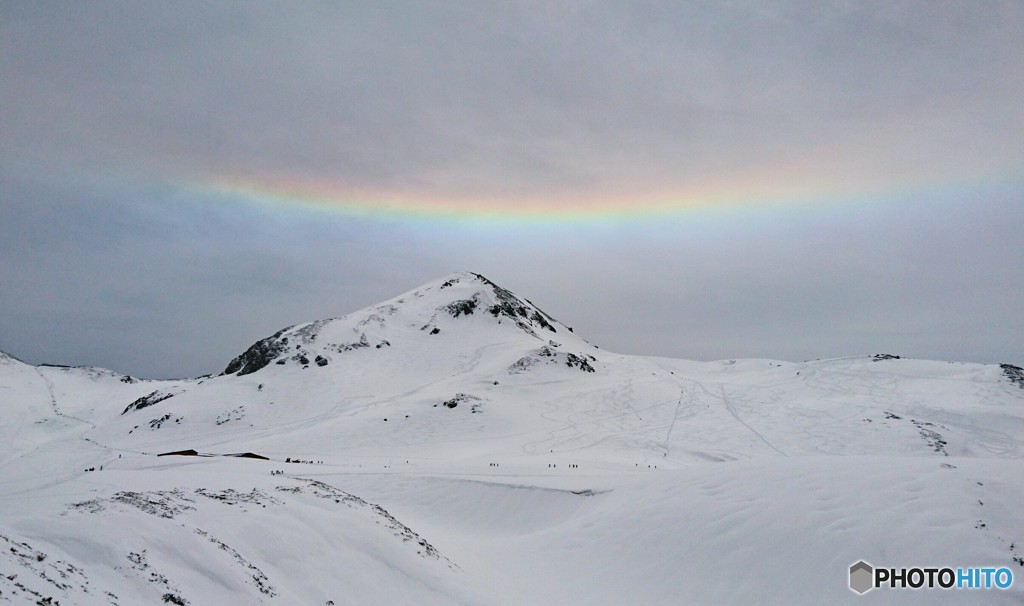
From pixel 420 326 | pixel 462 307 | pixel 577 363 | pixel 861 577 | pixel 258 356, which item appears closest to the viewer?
pixel 861 577

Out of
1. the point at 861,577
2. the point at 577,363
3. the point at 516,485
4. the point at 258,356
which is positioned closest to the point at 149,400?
the point at 258,356

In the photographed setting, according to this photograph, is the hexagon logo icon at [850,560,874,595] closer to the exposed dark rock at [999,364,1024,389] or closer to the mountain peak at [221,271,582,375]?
the exposed dark rock at [999,364,1024,389]

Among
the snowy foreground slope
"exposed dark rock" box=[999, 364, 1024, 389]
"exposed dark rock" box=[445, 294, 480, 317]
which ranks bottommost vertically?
the snowy foreground slope

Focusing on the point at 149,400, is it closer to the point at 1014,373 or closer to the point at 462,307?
the point at 462,307

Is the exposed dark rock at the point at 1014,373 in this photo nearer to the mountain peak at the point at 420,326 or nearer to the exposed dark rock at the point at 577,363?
the exposed dark rock at the point at 577,363

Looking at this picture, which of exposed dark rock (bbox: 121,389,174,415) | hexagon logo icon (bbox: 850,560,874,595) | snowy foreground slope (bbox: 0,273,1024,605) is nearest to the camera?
snowy foreground slope (bbox: 0,273,1024,605)

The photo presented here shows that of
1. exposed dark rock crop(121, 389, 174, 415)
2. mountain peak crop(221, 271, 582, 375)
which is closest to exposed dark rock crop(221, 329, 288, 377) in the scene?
mountain peak crop(221, 271, 582, 375)

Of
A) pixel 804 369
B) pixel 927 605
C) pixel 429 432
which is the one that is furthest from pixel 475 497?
pixel 804 369
